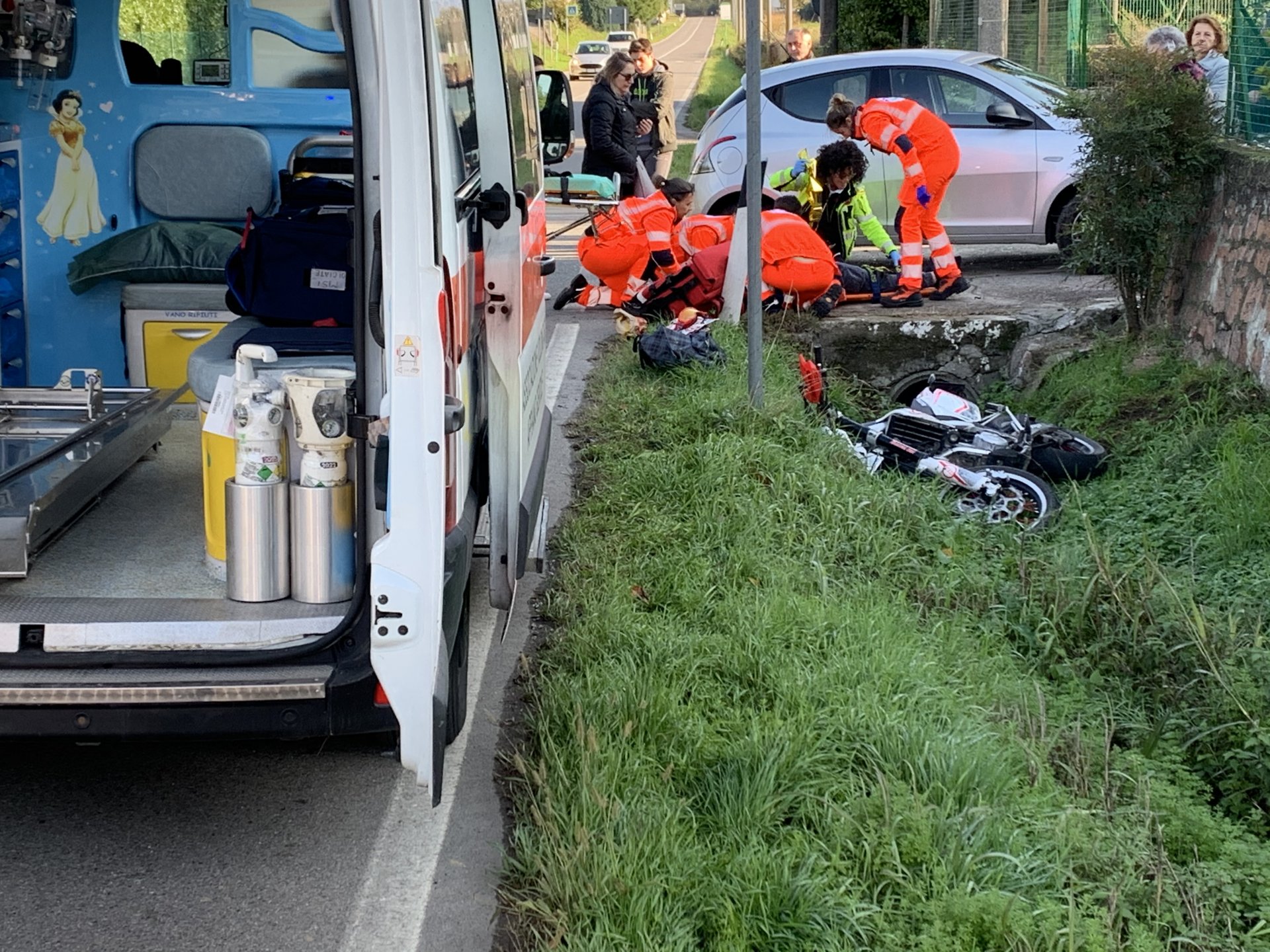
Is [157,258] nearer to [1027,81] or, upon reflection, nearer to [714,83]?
[1027,81]

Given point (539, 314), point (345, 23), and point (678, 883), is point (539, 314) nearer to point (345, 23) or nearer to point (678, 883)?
point (345, 23)

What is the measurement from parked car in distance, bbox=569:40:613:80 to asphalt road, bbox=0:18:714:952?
1683 inches

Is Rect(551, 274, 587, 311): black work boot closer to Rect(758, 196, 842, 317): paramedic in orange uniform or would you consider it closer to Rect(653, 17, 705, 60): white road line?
Rect(758, 196, 842, 317): paramedic in orange uniform

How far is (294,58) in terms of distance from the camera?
6922 millimetres

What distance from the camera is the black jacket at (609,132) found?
1281cm

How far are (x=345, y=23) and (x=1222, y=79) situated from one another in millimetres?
7450

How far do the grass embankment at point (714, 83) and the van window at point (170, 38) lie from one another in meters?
16.9

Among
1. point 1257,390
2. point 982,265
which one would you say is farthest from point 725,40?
point 1257,390

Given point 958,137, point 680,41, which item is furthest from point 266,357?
point 680,41

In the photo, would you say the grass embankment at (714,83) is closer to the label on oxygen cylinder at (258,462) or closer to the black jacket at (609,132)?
the black jacket at (609,132)

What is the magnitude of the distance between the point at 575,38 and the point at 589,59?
2388 cm

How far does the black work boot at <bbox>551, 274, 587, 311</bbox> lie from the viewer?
11.2 metres

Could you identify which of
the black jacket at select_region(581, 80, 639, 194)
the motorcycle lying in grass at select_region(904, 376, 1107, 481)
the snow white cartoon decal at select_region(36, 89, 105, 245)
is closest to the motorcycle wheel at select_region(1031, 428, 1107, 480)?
the motorcycle lying in grass at select_region(904, 376, 1107, 481)

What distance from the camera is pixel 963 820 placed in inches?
138
